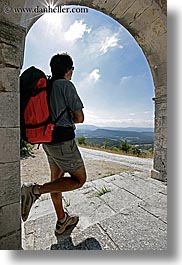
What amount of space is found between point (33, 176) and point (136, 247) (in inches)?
53.5

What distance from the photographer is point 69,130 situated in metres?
1.09

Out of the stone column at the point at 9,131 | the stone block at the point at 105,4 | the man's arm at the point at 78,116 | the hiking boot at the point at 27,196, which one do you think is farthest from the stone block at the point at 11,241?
the stone block at the point at 105,4

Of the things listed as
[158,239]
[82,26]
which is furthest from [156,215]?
[82,26]

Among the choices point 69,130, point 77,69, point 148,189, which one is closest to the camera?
point 69,130

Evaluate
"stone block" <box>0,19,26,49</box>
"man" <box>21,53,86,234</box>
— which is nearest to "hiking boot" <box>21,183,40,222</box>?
"man" <box>21,53,86,234</box>

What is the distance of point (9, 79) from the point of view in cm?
92

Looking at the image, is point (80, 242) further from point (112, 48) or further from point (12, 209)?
point (112, 48)

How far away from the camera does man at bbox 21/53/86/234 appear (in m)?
1.06

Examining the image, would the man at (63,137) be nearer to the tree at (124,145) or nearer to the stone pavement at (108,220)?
the stone pavement at (108,220)

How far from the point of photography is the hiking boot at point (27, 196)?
1.07m

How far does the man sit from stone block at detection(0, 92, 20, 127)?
162 millimetres

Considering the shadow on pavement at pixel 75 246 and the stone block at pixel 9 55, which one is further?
the shadow on pavement at pixel 75 246

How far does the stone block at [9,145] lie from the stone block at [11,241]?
30cm

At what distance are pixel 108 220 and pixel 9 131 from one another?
0.70 metres
